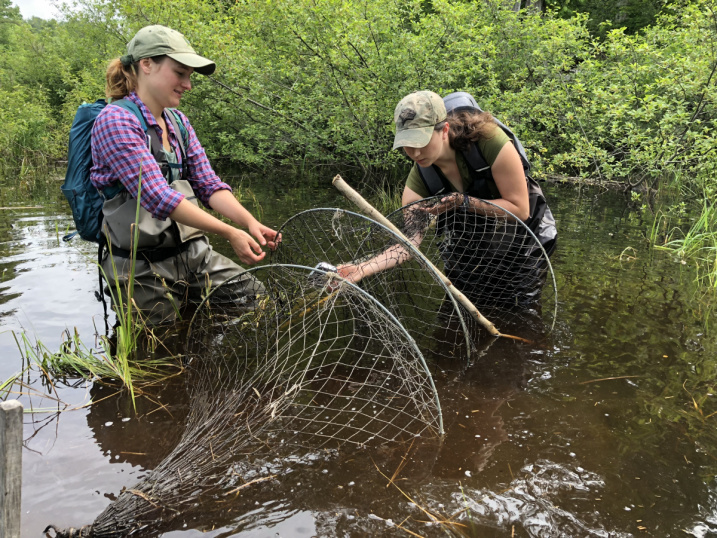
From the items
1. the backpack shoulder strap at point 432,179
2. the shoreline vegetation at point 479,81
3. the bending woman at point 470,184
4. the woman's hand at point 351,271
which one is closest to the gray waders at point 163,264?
the woman's hand at point 351,271

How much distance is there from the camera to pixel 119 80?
302 centimetres

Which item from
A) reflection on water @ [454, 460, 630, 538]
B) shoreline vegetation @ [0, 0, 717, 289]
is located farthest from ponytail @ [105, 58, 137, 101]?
shoreline vegetation @ [0, 0, 717, 289]

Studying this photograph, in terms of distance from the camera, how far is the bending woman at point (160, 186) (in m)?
2.80

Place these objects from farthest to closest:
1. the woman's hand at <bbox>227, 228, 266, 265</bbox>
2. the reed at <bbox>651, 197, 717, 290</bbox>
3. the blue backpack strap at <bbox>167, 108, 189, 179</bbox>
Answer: the reed at <bbox>651, 197, 717, 290</bbox>
the blue backpack strap at <bbox>167, 108, 189, 179</bbox>
the woman's hand at <bbox>227, 228, 266, 265</bbox>

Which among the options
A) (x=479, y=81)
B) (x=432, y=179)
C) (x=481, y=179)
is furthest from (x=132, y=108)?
(x=479, y=81)

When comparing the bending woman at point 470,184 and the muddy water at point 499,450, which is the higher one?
the bending woman at point 470,184

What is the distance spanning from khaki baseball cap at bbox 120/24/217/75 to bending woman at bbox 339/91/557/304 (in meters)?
1.28

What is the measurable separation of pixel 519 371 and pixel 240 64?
8492 millimetres

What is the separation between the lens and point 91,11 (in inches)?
647

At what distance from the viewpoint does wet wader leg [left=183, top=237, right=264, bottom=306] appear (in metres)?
3.46

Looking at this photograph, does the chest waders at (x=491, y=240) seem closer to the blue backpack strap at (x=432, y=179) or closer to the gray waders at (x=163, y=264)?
the blue backpack strap at (x=432, y=179)

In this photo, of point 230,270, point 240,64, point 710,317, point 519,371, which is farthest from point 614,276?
point 240,64

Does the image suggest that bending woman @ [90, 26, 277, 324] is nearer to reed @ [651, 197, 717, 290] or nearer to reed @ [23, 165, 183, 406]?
reed @ [23, 165, 183, 406]

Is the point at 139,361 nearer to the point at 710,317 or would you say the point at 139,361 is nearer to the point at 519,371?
the point at 519,371
